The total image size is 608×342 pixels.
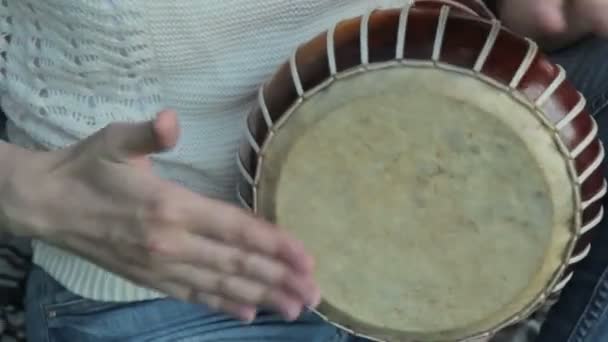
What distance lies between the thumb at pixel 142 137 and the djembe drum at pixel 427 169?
0.12 m

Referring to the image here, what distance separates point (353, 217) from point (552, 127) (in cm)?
15

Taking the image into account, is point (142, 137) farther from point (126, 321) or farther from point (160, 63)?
point (126, 321)

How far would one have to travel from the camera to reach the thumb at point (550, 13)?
0.88 meters

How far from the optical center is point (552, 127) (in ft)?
2.47

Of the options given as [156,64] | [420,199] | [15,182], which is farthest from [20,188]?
[420,199]

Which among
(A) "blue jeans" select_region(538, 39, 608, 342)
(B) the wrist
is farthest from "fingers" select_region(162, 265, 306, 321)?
(A) "blue jeans" select_region(538, 39, 608, 342)

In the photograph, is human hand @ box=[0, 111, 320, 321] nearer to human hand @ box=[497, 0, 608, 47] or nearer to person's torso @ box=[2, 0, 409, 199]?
person's torso @ box=[2, 0, 409, 199]

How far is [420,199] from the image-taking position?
31.2 inches

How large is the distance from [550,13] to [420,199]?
0.20m

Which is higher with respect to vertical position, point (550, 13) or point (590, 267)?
point (550, 13)

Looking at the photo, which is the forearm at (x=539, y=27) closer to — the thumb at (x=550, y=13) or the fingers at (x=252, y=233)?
the thumb at (x=550, y=13)

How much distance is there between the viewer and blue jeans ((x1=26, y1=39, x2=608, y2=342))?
0.94 metres

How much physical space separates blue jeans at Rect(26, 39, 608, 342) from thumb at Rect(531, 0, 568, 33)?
0.08 metres

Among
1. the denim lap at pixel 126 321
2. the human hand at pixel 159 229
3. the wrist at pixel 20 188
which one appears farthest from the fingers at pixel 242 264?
the denim lap at pixel 126 321
